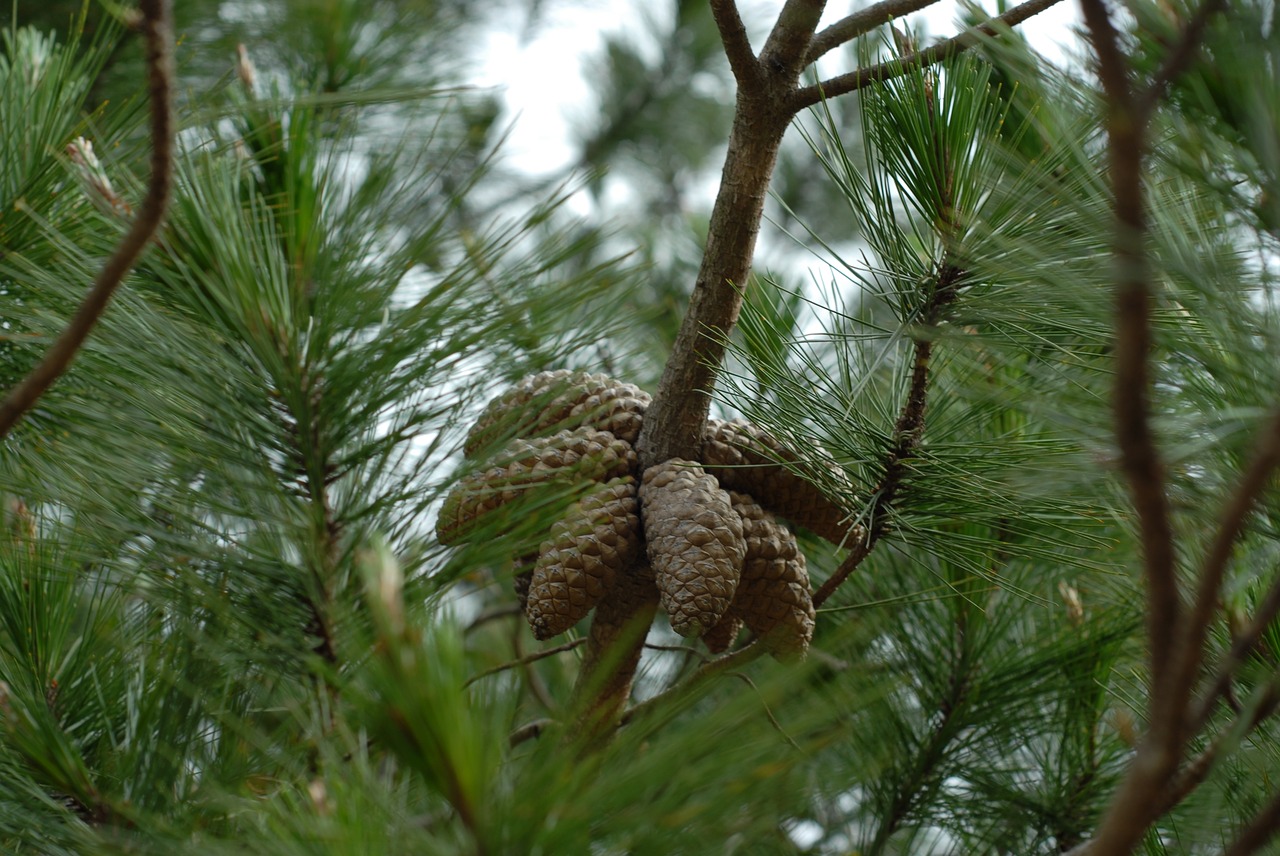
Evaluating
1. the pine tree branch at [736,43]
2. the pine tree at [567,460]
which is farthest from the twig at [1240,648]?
the pine tree branch at [736,43]

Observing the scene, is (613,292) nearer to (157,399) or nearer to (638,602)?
(638,602)

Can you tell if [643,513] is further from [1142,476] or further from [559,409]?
[1142,476]

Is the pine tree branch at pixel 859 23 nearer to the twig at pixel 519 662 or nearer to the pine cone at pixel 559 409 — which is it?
the pine cone at pixel 559 409

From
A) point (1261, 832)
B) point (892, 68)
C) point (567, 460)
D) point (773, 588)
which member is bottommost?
point (1261, 832)

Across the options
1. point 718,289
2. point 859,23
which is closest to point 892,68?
point 859,23

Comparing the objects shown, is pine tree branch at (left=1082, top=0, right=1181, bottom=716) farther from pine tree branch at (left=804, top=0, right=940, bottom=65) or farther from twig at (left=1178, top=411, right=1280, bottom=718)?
pine tree branch at (left=804, top=0, right=940, bottom=65)

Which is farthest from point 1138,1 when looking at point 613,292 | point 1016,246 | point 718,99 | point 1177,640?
point 718,99

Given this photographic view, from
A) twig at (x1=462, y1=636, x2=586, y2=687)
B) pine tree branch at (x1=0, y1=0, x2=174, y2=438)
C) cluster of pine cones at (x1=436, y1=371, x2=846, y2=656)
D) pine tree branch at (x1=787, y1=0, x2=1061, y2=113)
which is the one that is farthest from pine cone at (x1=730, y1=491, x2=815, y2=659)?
pine tree branch at (x1=0, y1=0, x2=174, y2=438)
